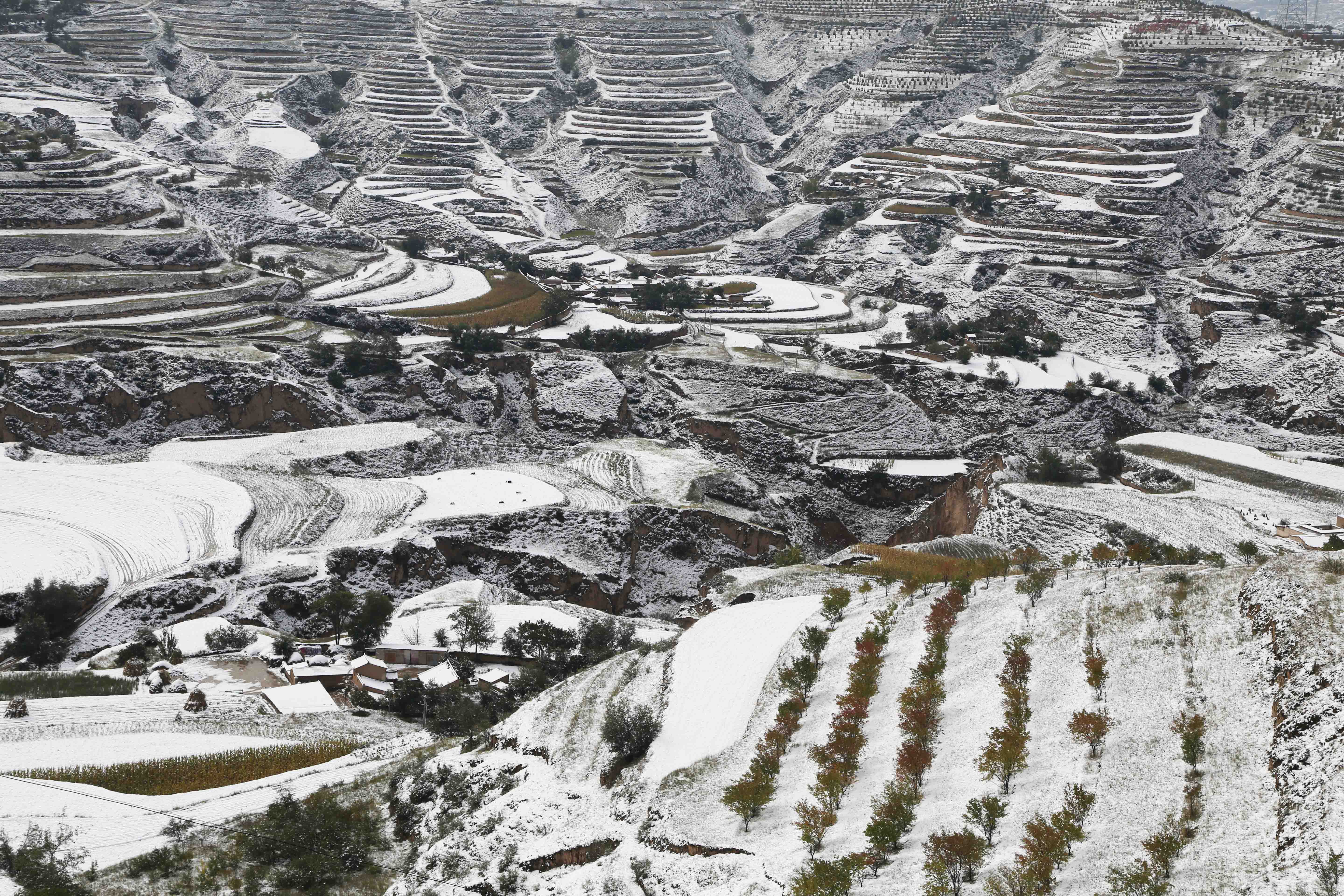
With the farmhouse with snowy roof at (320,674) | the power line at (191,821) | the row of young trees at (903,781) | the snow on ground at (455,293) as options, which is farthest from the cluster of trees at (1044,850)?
the snow on ground at (455,293)

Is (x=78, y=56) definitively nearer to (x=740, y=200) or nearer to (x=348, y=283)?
(x=348, y=283)

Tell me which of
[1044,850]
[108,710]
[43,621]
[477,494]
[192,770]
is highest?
[1044,850]

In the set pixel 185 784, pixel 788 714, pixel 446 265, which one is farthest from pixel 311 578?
pixel 446 265

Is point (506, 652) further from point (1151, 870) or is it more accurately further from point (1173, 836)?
point (1151, 870)

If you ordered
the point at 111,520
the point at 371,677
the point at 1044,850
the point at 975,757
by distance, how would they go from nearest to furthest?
the point at 1044,850 < the point at 975,757 < the point at 371,677 < the point at 111,520

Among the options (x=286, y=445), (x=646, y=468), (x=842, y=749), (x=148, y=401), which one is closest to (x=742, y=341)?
(x=646, y=468)

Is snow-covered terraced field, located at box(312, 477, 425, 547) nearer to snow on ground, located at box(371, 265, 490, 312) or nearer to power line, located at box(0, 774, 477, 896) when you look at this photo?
snow on ground, located at box(371, 265, 490, 312)

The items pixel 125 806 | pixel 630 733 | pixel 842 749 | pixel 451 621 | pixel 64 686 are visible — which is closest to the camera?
pixel 842 749
